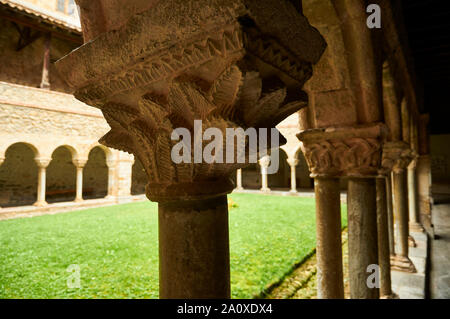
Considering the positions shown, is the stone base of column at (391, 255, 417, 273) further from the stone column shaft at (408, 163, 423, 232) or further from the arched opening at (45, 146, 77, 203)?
the arched opening at (45, 146, 77, 203)

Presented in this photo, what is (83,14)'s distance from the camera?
1041mm

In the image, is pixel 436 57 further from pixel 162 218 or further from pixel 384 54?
pixel 162 218

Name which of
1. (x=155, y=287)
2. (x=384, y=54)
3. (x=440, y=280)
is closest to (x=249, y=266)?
(x=155, y=287)

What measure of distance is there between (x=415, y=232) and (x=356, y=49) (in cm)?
660

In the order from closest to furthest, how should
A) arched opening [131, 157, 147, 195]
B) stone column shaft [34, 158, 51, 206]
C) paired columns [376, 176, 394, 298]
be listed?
paired columns [376, 176, 394, 298], stone column shaft [34, 158, 51, 206], arched opening [131, 157, 147, 195]

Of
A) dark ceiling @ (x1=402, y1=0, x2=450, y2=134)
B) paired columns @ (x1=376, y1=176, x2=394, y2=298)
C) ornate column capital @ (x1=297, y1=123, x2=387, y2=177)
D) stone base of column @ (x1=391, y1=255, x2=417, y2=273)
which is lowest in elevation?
stone base of column @ (x1=391, y1=255, x2=417, y2=273)

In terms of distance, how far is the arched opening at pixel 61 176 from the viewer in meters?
13.1

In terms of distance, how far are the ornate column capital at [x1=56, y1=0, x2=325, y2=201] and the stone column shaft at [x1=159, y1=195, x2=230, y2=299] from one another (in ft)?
0.21

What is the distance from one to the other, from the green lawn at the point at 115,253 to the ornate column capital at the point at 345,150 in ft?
6.67

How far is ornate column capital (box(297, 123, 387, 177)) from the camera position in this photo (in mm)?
2371

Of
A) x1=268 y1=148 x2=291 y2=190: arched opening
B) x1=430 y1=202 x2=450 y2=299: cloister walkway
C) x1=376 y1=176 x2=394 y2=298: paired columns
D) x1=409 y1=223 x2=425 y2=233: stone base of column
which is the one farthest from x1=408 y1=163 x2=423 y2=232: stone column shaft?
x1=268 y1=148 x2=291 y2=190: arched opening

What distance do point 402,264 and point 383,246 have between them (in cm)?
156

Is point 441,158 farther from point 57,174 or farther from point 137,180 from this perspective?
point 57,174

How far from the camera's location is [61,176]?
13.6 m
